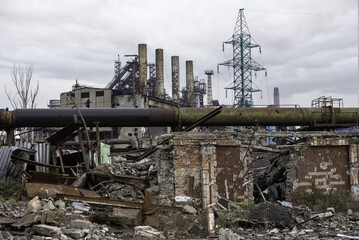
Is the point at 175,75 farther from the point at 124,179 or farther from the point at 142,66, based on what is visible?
the point at 124,179

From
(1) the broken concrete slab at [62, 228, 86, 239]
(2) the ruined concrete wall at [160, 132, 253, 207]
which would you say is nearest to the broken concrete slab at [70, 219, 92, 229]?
(1) the broken concrete slab at [62, 228, 86, 239]

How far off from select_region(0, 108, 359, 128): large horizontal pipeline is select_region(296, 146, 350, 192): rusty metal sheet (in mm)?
1868

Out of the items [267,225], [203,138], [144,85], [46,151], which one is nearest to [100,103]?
[144,85]

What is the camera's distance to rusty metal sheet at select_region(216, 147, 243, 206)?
9.65 m

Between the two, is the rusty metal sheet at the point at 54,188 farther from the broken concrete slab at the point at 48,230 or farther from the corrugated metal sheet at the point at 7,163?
the broken concrete slab at the point at 48,230

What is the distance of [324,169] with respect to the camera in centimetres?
1009

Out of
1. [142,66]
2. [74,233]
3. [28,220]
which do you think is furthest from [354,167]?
[142,66]

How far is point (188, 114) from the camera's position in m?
11.7

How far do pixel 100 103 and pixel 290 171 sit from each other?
30.1m

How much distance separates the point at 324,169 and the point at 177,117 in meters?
4.38

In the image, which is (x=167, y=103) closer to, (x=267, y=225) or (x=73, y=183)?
(x=73, y=183)

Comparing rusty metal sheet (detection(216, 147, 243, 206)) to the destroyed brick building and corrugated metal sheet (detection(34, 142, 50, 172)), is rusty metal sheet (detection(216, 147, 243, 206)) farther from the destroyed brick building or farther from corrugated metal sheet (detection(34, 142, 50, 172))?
corrugated metal sheet (detection(34, 142, 50, 172))

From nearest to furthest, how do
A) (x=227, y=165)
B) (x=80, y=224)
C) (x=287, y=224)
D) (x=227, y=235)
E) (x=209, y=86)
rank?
1. (x=227, y=235)
2. (x=80, y=224)
3. (x=287, y=224)
4. (x=227, y=165)
5. (x=209, y=86)

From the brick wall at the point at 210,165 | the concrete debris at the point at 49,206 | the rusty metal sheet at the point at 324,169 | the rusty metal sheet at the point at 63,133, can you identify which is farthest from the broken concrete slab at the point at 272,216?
the rusty metal sheet at the point at 63,133
